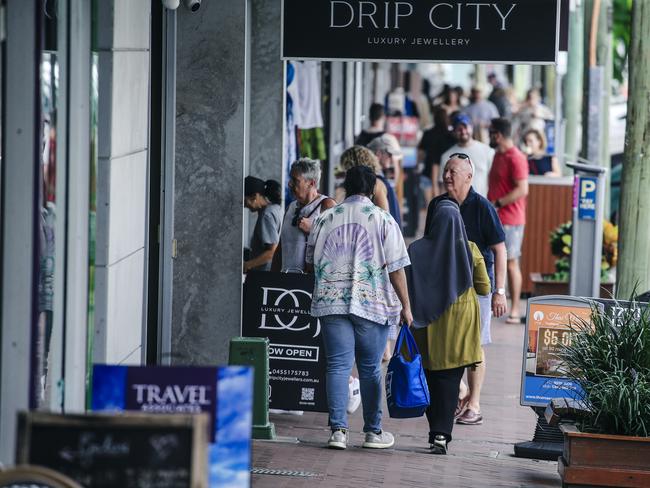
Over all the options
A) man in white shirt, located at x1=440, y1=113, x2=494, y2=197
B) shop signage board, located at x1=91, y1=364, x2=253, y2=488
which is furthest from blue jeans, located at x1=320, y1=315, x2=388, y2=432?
man in white shirt, located at x1=440, y1=113, x2=494, y2=197

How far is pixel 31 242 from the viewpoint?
5.69 m

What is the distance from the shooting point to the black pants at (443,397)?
846cm

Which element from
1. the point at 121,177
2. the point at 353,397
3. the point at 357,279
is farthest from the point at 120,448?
the point at 353,397

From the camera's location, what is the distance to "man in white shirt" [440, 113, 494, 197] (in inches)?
562

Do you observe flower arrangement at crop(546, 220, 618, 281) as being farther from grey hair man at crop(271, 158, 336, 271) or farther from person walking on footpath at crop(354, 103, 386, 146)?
grey hair man at crop(271, 158, 336, 271)

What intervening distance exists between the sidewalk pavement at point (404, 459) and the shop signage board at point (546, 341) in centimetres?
49

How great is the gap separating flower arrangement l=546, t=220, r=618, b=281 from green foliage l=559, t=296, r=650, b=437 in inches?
279

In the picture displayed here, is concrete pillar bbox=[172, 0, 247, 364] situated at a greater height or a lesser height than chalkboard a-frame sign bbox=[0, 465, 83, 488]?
greater

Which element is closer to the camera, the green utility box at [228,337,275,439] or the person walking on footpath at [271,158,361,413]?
the green utility box at [228,337,275,439]

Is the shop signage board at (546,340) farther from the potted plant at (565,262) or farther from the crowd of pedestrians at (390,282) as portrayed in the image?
the potted plant at (565,262)

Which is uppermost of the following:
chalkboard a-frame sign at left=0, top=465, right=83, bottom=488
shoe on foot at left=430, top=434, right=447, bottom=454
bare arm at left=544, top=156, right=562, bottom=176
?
bare arm at left=544, top=156, right=562, bottom=176

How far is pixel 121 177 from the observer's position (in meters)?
6.75

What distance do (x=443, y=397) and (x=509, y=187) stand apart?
570 cm

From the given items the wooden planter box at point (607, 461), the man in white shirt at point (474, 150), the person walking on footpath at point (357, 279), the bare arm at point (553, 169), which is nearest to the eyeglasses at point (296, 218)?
the person walking on footpath at point (357, 279)
